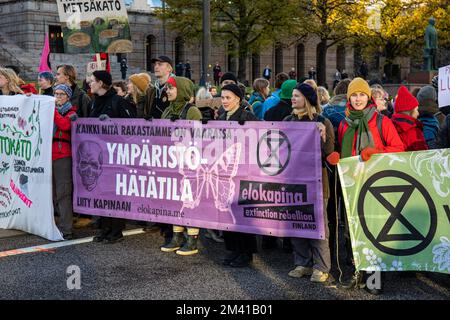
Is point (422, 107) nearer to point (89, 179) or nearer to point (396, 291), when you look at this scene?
point (396, 291)

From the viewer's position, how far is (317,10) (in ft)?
127

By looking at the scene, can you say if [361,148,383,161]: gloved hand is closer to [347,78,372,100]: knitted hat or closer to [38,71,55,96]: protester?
[347,78,372,100]: knitted hat

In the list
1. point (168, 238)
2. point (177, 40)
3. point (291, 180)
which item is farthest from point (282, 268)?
point (177, 40)

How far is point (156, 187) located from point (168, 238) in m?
0.70

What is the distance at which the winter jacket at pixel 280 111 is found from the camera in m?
8.09

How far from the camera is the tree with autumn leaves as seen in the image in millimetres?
34438

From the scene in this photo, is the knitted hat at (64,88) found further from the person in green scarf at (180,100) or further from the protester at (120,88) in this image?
the protester at (120,88)

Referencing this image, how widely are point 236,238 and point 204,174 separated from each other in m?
0.73

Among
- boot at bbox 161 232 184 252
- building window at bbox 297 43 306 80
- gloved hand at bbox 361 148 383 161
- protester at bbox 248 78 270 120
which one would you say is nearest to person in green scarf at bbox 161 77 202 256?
boot at bbox 161 232 184 252

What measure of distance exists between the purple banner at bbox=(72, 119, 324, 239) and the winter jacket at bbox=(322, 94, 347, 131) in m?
1.36

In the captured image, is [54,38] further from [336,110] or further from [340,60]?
[336,110]

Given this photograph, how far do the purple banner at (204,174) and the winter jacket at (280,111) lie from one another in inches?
66.0

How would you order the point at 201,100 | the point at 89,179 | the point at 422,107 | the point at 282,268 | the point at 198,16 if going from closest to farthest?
the point at 282,268 → the point at 422,107 → the point at 89,179 → the point at 201,100 → the point at 198,16

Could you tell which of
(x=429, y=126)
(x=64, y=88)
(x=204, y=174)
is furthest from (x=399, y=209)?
(x=64, y=88)
